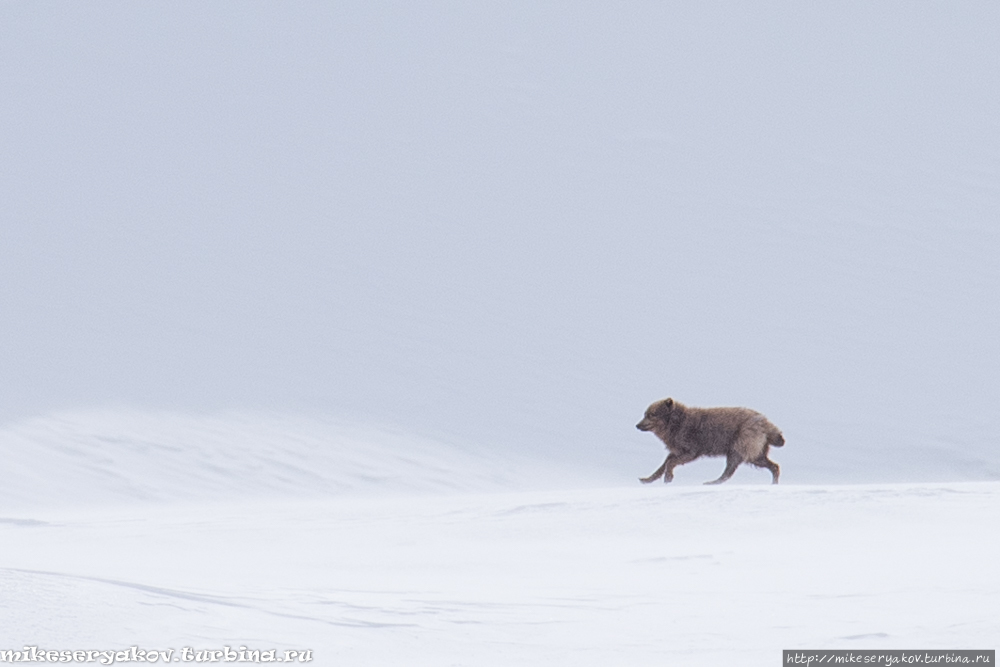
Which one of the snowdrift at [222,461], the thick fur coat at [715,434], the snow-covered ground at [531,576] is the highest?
the snowdrift at [222,461]

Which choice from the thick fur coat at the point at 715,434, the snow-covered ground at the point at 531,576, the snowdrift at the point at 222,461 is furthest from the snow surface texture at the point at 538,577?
the snowdrift at the point at 222,461

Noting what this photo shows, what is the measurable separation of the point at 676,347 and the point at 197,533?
13.8 metres

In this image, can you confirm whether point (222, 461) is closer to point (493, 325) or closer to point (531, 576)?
point (493, 325)

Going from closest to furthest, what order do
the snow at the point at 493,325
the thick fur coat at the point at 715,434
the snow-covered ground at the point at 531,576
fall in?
the snow-covered ground at the point at 531,576, the snow at the point at 493,325, the thick fur coat at the point at 715,434

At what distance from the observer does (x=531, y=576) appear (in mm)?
5750

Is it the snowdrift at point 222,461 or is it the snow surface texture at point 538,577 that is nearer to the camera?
the snow surface texture at point 538,577

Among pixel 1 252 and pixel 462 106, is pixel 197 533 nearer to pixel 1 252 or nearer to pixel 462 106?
pixel 1 252

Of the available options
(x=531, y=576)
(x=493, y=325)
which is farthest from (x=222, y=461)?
(x=531, y=576)

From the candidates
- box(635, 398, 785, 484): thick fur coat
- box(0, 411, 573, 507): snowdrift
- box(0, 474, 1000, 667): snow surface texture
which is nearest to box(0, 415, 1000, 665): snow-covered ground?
box(0, 474, 1000, 667): snow surface texture

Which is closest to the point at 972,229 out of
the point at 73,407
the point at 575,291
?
the point at 575,291

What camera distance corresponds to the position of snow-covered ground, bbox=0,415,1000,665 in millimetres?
4324

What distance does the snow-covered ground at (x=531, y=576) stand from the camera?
4.32 metres

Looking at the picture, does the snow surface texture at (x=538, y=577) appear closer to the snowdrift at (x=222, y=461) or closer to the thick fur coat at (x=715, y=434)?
the thick fur coat at (x=715, y=434)

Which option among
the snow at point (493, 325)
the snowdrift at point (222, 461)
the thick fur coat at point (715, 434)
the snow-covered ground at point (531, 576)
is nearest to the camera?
the snow-covered ground at point (531, 576)
